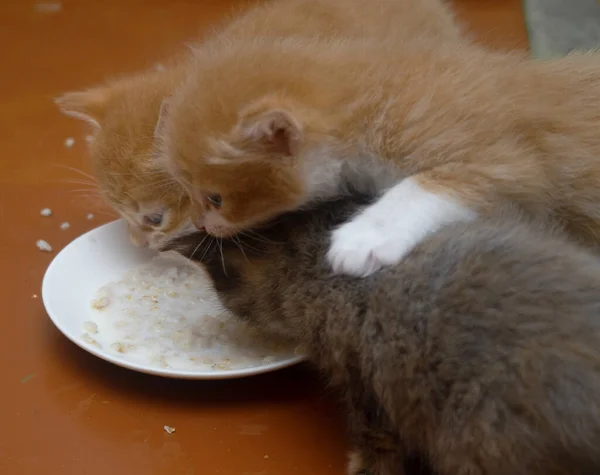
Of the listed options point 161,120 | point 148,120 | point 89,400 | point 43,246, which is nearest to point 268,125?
point 161,120

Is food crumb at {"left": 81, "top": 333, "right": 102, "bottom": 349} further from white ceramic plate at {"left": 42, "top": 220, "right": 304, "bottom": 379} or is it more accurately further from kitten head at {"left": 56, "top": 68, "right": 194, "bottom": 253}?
kitten head at {"left": 56, "top": 68, "right": 194, "bottom": 253}

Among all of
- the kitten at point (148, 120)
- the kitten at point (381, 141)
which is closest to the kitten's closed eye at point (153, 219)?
the kitten at point (148, 120)

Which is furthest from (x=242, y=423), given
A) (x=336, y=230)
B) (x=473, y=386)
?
(x=473, y=386)

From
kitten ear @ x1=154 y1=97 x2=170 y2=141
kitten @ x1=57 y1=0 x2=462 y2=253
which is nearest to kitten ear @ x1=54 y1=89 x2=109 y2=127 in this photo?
kitten @ x1=57 y1=0 x2=462 y2=253

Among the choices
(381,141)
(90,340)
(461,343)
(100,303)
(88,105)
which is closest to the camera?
(461,343)

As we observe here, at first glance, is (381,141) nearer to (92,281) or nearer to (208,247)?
(208,247)

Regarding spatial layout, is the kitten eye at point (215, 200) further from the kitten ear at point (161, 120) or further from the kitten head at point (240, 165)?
the kitten ear at point (161, 120)
